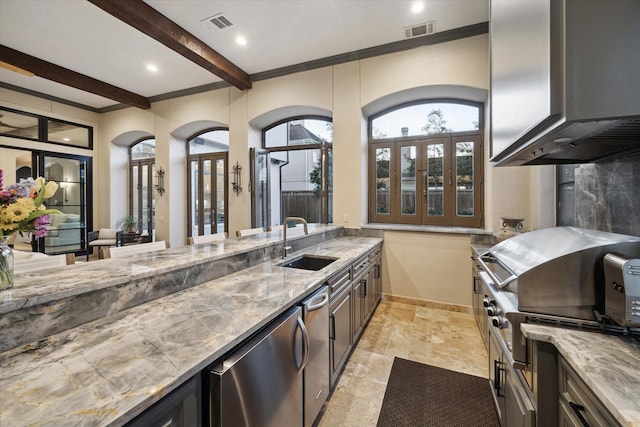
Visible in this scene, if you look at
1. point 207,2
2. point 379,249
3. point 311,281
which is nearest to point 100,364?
point 311,281

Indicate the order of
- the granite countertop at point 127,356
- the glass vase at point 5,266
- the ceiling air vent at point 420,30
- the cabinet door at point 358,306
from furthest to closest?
1. the ceiling air vent at point 420,30
2. the cabinet door at point 358,306
3. the glass vase at point 5,266
4. the granite countertop at point 127,356

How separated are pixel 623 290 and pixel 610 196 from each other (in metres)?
0.97

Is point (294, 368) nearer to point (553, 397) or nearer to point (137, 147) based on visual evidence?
point (553, 397)

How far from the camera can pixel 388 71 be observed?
3611mm

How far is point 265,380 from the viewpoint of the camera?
1.11 meters

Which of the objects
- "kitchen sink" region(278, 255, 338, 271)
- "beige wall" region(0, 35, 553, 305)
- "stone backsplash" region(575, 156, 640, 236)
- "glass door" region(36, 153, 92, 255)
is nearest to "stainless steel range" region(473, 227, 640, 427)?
"stone backsplash" region(575, 156, 640, 236)

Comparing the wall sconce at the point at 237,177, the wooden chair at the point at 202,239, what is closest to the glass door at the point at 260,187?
the wall sconce at the point at 237,177

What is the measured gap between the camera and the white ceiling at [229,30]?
2.87 m

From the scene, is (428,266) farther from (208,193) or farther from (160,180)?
(160,180)

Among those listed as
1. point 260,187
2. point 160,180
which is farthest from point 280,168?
point 160,180

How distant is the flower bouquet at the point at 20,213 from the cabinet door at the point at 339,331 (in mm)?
1569

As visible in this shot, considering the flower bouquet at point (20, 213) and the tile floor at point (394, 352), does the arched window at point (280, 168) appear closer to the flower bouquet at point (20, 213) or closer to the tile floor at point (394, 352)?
the tile floor at point (394, 352)

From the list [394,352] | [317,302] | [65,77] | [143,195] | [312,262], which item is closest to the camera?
[317,302]

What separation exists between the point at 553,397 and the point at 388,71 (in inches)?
145
